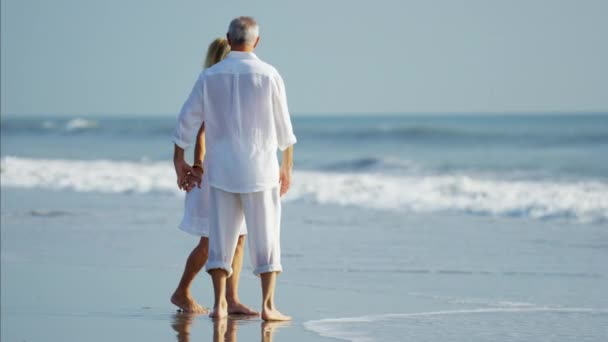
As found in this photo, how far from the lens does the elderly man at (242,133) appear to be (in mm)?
5465

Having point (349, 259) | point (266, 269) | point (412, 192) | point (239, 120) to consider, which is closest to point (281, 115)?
point (239, 120)

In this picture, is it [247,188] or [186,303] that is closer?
[247,188]

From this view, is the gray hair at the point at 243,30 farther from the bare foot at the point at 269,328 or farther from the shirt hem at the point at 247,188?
the bare foot at the point at 269,328

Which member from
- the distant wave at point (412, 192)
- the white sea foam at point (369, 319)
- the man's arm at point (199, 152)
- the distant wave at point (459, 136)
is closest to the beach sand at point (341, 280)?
the white sea foam at point (369, 319)

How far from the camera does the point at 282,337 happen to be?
5.47m

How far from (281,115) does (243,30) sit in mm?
481

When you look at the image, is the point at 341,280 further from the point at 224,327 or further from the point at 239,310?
the point at 224,327

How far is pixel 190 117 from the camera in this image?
5.54m

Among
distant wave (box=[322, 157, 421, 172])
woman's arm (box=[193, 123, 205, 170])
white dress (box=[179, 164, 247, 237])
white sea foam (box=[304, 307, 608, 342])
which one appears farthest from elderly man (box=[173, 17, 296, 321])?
distant wave (box=[322, 157, 421, 172])

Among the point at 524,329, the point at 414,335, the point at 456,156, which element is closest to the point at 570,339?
the point at 524,329

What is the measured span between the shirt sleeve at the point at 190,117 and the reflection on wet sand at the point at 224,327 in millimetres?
990

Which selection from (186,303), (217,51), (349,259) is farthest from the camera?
(349,259)

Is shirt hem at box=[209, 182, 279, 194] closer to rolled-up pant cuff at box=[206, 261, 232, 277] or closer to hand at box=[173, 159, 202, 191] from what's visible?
hand at box=[173, 159, 202, 191]

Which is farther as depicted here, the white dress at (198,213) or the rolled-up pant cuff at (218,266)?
the white dress at (198,213)
